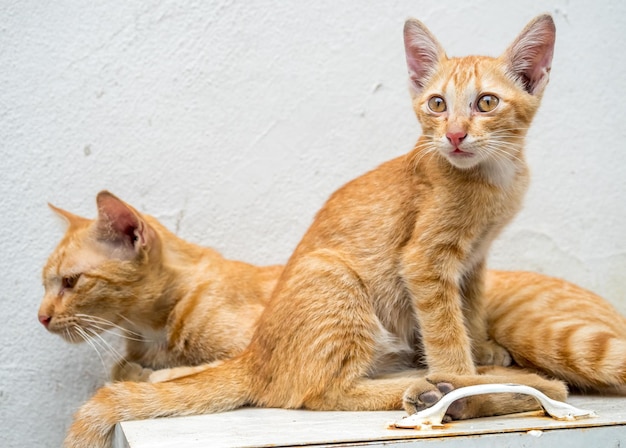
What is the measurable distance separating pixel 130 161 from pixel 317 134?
0.64 meters

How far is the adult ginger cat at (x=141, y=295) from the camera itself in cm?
229

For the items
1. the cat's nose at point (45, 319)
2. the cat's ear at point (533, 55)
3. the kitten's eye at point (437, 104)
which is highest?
the cat's ear at point (533, 55)

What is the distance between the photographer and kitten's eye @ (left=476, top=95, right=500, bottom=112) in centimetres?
191

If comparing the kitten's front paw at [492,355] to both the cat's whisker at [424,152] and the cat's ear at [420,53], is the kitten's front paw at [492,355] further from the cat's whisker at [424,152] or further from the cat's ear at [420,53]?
the cat's ear at [420,53]

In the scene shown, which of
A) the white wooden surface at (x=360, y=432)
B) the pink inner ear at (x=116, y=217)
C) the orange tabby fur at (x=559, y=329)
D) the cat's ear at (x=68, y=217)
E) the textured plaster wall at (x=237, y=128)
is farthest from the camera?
the textured plaster wall at (x=237, y=128)

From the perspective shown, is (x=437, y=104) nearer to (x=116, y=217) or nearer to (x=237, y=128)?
(x=237, y=128)

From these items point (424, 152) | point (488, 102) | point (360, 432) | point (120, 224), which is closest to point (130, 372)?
point (120, 224)

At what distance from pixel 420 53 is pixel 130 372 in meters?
1.27

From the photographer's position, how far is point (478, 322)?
2201mm

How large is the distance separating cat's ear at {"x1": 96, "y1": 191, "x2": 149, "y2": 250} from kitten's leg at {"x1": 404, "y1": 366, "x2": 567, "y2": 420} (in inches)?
38.4

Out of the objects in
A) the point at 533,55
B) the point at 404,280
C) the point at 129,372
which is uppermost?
the point at 533,55

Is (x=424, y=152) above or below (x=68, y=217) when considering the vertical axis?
above

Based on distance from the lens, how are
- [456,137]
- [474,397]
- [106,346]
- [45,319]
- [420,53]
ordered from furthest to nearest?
[106,346]
[45,319]
[420,53]
[456,137]
[474,397]

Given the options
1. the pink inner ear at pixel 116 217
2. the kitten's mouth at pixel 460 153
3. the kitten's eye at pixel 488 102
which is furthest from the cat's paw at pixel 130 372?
the kitten's eye at pixel 488 102
